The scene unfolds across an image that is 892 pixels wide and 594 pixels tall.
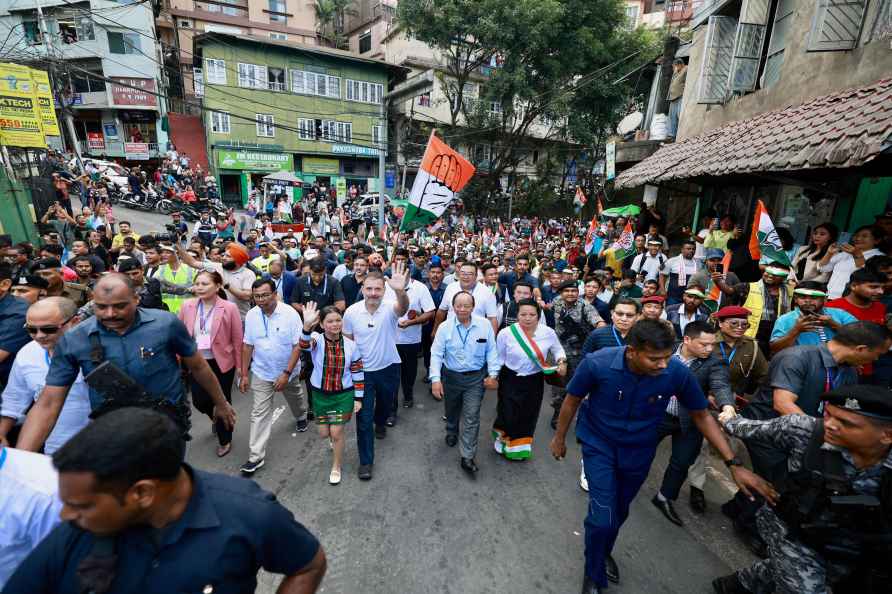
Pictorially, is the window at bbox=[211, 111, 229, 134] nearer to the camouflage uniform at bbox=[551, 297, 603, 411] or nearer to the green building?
the green building

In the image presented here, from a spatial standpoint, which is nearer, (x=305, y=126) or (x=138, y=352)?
(x=138, y=352)

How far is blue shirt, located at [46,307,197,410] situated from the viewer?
8.93 ft

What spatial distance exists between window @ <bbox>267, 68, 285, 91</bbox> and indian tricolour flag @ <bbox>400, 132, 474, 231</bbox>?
2441cm

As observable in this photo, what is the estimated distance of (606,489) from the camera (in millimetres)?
2869

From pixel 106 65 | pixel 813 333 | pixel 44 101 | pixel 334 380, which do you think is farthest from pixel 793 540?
pixel 106 65

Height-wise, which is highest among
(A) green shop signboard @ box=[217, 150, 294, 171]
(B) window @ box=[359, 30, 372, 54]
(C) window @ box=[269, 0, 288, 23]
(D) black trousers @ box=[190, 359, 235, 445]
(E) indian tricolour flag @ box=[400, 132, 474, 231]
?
(C) window @ box=[269, 0, 288, 23]

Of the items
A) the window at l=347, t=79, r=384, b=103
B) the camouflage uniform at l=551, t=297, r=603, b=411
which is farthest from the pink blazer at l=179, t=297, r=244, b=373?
the window at l=347, t=79, r=384, b=103

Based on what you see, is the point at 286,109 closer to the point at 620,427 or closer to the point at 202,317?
the point at 202,317

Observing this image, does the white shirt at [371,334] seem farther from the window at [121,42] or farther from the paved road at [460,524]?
the window at [121,42]

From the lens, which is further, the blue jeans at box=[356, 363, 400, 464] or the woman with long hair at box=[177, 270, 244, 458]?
the woman with long hair at box=[177, 270, 244, 458]

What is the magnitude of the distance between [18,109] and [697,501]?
15543 millimetres

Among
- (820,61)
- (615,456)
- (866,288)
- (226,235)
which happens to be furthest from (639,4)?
(615,456)

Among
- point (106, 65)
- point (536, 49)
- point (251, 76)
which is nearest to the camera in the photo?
point (536, 49)

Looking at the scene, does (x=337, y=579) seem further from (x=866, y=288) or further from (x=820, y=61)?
(x=820, y=61)
